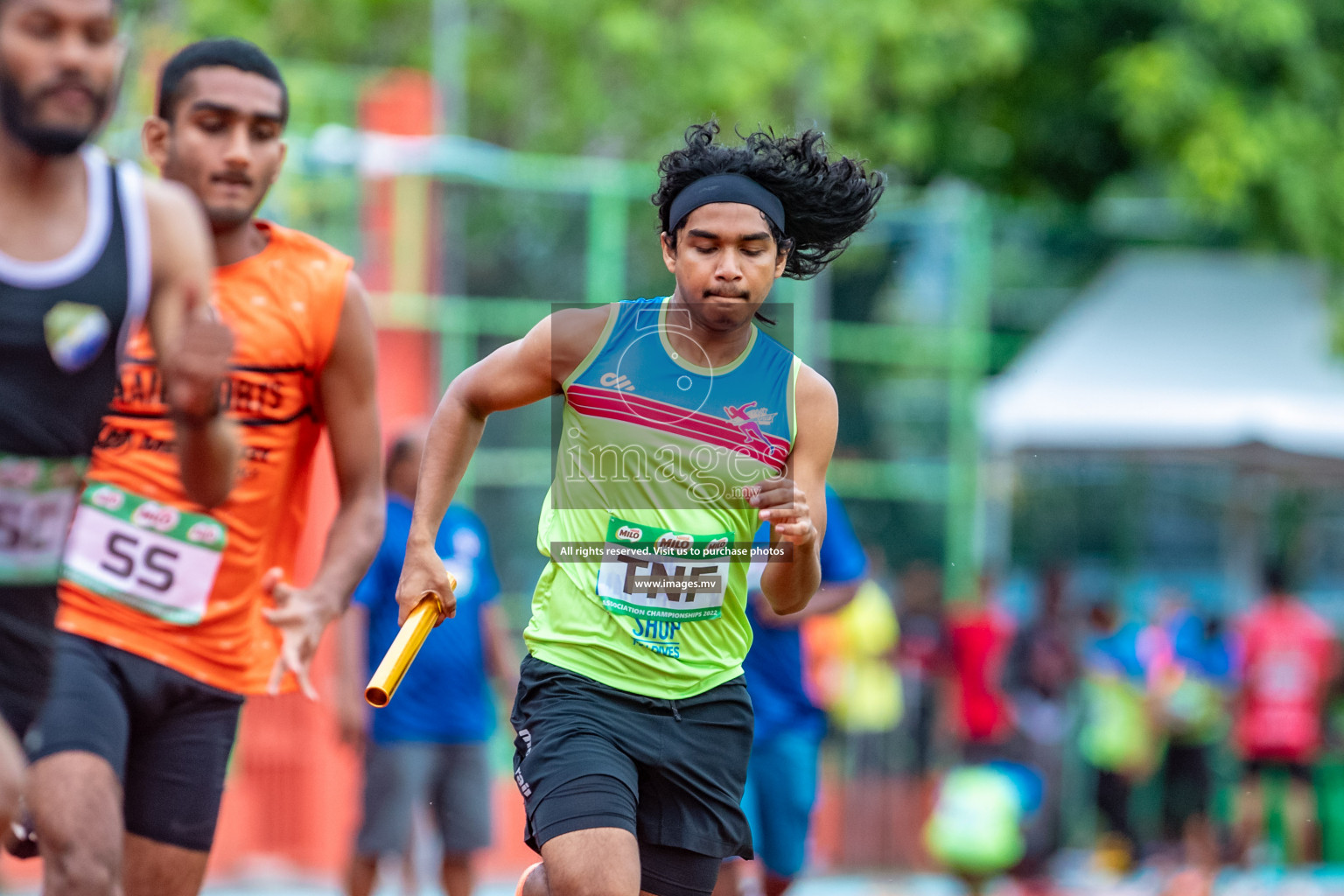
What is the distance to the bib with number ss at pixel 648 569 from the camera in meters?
4.77

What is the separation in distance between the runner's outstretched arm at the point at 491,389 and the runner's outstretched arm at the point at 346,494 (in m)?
0.32

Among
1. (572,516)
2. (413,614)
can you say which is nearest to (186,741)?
(413,614)

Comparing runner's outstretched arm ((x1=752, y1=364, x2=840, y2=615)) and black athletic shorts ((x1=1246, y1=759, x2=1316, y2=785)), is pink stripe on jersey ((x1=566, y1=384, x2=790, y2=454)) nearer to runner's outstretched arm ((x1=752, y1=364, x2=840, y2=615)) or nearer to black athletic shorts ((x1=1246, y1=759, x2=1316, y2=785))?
runner's outstretched arm ((x1=752, y1=364, x2=840, y2=615))

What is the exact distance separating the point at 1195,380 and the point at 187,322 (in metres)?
13.7

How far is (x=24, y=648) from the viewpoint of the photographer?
359 cm

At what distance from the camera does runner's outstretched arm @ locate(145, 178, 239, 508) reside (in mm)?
3422

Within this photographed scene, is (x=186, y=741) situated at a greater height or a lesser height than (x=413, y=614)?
lesser

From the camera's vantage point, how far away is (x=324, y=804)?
11.8 meters

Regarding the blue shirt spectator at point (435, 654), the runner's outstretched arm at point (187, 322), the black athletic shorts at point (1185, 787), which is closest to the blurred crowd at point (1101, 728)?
the black athletic shorts at point (1185, 787)

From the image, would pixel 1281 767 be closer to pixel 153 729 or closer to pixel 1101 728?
pixel 1101 728

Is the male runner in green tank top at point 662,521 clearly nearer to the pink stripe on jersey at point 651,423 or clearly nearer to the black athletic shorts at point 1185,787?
the pink stripe on jersey at point 651,423

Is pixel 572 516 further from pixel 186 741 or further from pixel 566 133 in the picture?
pixel 566 133

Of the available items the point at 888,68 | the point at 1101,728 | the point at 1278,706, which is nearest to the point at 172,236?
the point at 1101,728

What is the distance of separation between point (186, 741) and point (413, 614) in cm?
74
